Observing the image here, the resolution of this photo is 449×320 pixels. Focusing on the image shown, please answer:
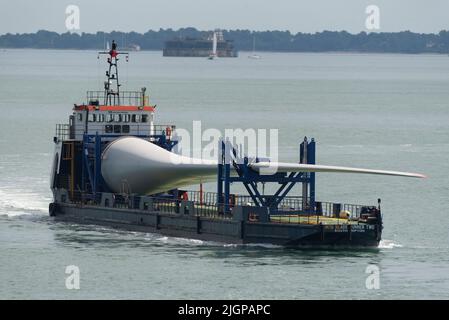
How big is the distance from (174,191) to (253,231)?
37.0ft

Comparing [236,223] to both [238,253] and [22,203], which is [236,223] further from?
[22,203]

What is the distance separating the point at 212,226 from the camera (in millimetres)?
68438

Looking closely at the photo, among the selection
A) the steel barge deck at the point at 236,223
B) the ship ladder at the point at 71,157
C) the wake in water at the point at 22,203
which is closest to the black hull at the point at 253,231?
the steel barge deck at the point at 236,223

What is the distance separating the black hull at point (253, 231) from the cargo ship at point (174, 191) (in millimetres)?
40

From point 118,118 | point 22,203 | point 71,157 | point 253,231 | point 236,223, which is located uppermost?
point 118,118

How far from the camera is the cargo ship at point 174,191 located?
2616 inches

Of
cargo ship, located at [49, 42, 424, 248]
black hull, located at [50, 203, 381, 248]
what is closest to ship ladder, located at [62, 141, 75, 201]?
cargo ship, located at [49, 42, 424, 248]

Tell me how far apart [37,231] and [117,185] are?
4773 mm

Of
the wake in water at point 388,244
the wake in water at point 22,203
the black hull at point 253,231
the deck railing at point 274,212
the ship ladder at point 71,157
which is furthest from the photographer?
the wake in water at point 22,203

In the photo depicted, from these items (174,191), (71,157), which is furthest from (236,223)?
(71,157)

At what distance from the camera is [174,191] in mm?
77188

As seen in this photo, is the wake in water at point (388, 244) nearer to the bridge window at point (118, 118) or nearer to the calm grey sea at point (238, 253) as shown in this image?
the calm grey sea at point (238, 253)

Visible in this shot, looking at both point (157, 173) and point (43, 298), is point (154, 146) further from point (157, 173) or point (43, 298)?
point (43, 298)
